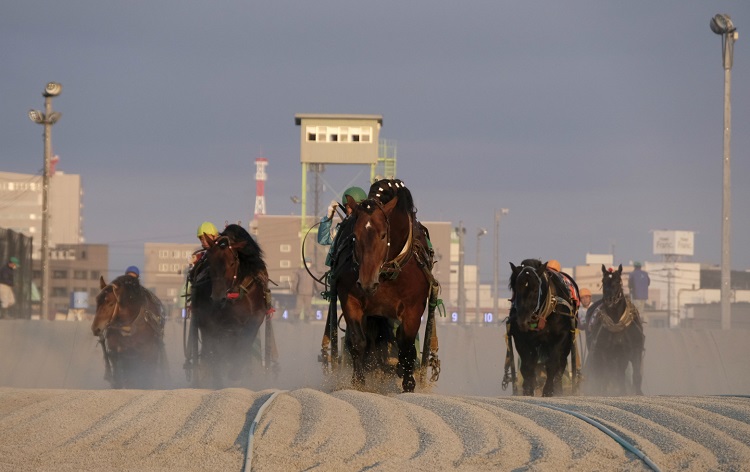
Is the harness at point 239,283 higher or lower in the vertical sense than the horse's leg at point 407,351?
higher

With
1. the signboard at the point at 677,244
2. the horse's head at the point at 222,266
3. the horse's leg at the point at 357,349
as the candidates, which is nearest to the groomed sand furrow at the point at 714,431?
the horse's leg at the point at 357,349

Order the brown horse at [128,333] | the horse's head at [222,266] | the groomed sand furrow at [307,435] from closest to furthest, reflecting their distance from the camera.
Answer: the groomed sand furrow at [307,435]
the horse's head at [222,266]
the brown horse at [128,333]

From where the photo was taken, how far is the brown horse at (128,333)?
19172mm

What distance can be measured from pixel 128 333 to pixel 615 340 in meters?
8.93

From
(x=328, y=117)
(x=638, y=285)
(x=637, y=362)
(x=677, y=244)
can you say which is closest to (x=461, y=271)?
(x=328, y=117)

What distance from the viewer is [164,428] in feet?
33.3

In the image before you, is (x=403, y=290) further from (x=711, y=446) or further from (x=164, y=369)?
(x=164, y=369)

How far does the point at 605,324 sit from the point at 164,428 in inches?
534

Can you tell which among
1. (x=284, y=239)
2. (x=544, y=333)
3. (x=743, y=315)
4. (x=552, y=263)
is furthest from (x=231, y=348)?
(x=284, y=239)

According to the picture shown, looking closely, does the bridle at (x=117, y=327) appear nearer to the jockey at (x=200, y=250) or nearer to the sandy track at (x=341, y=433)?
the jockey at (x=200, y=250)

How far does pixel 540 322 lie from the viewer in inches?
672

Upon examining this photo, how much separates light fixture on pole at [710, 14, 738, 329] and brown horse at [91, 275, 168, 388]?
1978 cm

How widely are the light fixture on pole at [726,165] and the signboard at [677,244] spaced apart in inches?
4274

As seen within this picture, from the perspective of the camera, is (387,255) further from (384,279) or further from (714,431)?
(714,431)
